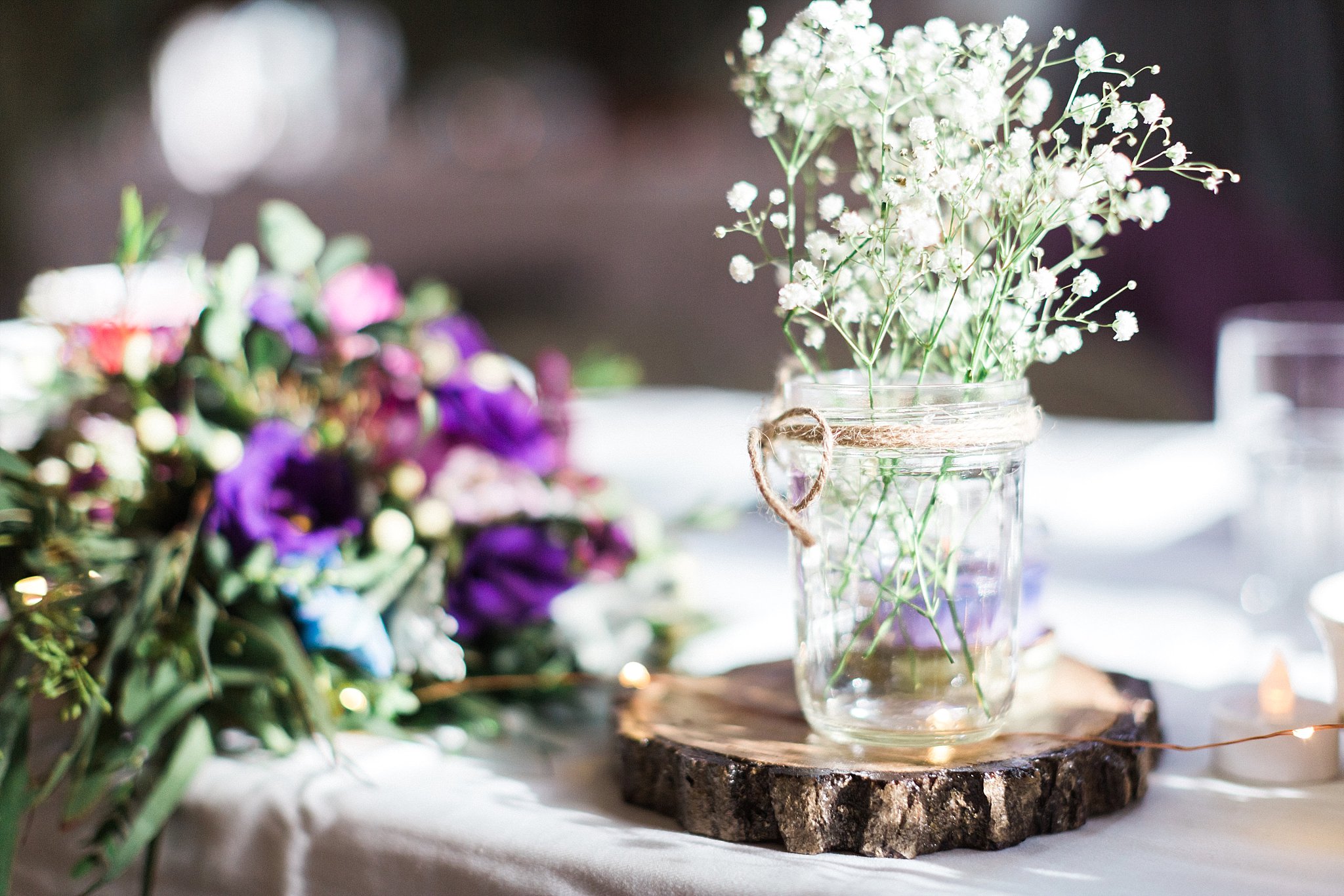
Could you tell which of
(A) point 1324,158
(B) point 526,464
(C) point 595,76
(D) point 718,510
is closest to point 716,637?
(D) point 718,510

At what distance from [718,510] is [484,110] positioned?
138 inches

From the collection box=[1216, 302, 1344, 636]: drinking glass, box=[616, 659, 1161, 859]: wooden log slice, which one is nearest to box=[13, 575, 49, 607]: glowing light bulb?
box=[616, 659, 1161, 859]: wooden log slice

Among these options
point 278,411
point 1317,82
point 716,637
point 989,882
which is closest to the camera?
point 989,882

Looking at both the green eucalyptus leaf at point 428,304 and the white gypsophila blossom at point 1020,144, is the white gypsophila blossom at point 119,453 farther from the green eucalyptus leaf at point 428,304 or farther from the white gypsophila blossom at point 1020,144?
the white gypsophila blossom at point 1020,144

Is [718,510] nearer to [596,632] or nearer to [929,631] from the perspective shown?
[596,632]

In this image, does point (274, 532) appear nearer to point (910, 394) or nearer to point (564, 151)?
point (910, 394)

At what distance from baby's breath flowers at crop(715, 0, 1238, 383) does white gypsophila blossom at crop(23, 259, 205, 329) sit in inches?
15.6

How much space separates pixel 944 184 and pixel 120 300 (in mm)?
575

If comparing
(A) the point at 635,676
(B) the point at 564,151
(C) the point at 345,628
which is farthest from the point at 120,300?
(B) the point at 564,151

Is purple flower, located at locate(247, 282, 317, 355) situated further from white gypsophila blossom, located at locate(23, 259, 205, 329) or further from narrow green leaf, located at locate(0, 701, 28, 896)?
narrow green leaf, located at locate(0, 701, 28, 896)

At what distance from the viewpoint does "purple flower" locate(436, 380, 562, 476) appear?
750mm

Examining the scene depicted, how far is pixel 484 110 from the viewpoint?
13.3ft

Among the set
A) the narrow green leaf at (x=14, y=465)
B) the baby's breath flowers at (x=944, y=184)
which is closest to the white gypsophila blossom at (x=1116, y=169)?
the baby's breath flowers at (x=944, y=184)

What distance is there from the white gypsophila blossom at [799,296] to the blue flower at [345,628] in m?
0.32
